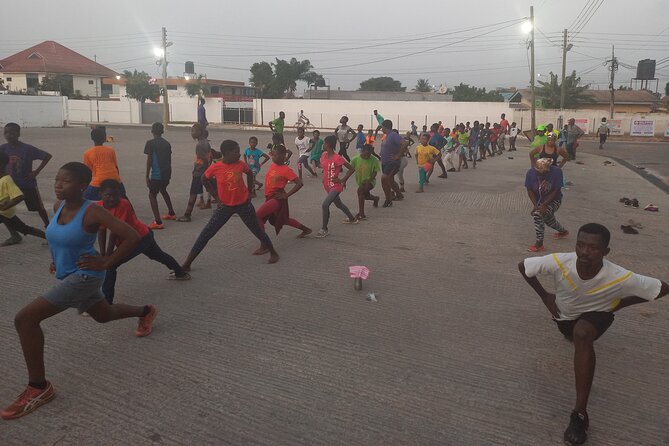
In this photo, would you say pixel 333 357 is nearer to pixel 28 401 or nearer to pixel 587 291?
pixel 587 291

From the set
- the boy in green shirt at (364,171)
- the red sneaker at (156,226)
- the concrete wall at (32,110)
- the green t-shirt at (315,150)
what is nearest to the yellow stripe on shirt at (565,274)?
the boy in green shirt at (364,171)

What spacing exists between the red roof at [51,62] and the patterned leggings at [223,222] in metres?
76.7

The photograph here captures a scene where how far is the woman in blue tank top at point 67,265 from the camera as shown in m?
3.27

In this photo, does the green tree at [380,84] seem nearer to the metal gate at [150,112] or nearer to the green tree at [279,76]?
the green tree at [279,76]

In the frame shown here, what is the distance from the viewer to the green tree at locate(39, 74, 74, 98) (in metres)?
64.9

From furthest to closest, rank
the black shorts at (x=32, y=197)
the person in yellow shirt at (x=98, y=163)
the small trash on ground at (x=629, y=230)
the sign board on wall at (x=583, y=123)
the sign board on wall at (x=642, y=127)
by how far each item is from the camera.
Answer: the sign board on wall at (x=583, y=123)
the sign board on wall at (x=642, y=127)
the small trash on ground at (x=629, y=230)
the black shorts at (x=32, y=197)
the person in yellow shirt at (x=98, y=163)

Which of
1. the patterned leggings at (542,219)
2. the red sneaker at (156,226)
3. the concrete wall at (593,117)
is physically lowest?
the red sneaker at (156,226)

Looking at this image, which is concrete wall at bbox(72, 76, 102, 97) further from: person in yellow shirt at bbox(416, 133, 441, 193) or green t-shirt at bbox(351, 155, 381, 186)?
green t-shirt at bbox(351, 155, 381, 186)

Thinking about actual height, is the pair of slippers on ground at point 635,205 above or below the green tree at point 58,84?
below

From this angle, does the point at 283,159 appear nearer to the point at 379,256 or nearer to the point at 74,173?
the point at 379,256

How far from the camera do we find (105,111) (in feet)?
191

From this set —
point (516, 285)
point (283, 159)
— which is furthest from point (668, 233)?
point (283, 159)

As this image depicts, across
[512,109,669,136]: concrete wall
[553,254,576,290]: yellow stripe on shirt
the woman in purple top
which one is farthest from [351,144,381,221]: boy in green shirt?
[512,109,669,136]: concrete wall

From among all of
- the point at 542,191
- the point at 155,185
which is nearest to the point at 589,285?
the point at 542,191
